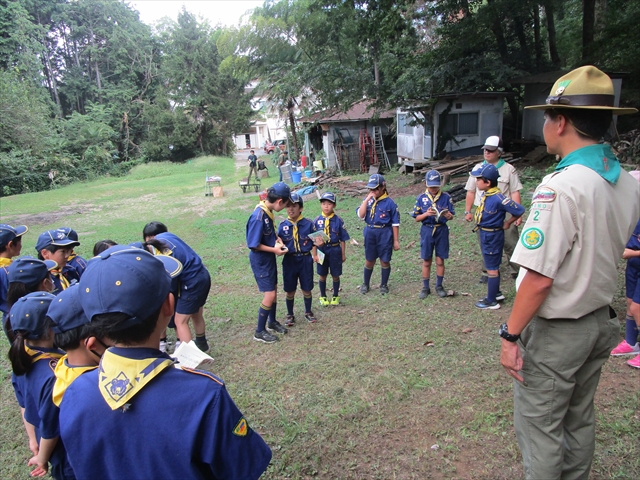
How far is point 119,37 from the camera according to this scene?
153 feet

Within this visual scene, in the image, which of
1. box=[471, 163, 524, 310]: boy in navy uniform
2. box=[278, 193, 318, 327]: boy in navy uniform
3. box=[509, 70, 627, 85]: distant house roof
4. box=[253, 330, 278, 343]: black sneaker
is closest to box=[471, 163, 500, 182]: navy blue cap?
box=[471, 163, 524, 310]: boy in navy uniform

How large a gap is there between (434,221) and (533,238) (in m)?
4.07

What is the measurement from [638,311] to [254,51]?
30308 mm

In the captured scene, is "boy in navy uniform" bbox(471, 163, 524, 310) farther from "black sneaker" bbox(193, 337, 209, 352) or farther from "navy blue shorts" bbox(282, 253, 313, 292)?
"black sneaker" bbox(193, 337, 209, 352)

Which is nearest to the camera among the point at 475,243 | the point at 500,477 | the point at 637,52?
the point at 500,477

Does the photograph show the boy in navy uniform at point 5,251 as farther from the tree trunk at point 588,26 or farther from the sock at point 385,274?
the tree trunk at point 588,26

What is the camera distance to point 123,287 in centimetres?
137

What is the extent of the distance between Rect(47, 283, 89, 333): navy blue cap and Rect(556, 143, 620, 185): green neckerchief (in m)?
2.45

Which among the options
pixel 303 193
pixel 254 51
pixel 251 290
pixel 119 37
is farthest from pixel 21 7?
pixel 251 290

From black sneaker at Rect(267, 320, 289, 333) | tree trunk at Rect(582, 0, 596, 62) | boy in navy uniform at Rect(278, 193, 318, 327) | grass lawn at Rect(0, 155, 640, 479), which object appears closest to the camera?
grass lawn at Rect(0, 155, 640, 479)

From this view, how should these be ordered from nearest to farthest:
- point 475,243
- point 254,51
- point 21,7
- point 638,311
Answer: point 638,311 → point 475,243 → point 254,51 → point 21,7

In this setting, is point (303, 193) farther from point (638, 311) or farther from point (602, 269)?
point (602, 269)

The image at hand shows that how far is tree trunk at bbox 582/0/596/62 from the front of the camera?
1392 cm

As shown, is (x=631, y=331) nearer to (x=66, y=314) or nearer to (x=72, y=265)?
(x=66, y=314)
